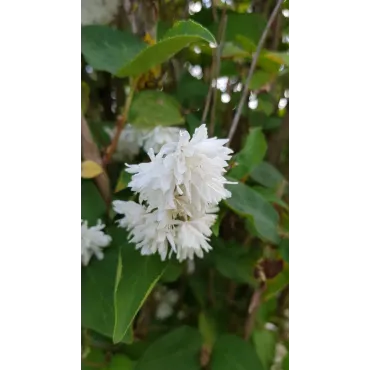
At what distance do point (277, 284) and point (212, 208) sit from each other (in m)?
0.12

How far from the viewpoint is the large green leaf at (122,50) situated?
15.9 inches

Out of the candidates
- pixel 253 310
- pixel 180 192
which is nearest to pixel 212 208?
pixel 180 192

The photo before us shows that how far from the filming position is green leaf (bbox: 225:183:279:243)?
0.41m

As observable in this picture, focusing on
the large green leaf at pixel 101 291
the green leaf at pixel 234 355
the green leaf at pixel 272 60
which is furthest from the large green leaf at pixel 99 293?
the green leaf at pixel 272 60

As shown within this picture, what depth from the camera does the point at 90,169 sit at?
0.44 metres

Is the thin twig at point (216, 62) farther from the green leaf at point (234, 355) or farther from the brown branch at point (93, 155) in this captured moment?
the green leaf at point (234, 355)

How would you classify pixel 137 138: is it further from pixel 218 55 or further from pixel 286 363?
pixel 286 363

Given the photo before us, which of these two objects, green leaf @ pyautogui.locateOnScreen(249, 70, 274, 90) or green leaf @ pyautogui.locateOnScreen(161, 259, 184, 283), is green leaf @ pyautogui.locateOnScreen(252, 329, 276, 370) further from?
green leaf @ pyautogui.locateOnScreen(249, 70, 274, 90)

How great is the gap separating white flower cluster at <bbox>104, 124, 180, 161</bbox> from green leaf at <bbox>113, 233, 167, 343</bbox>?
0.08 metres

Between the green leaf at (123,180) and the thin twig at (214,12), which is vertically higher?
the thin twig at (214,12)

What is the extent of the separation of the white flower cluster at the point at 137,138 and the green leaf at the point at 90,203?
3 centimetres

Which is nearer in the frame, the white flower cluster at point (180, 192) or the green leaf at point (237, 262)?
the white flower cluster at point (180, 192)
